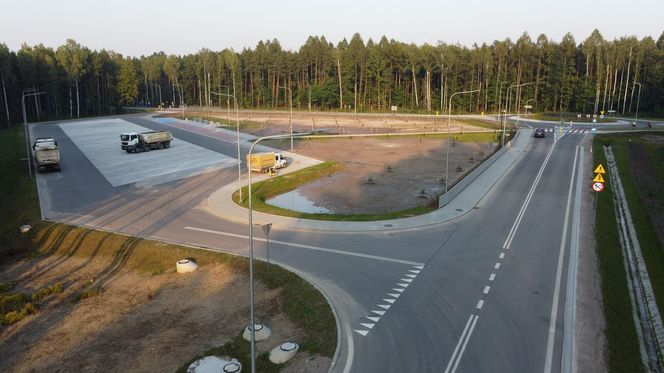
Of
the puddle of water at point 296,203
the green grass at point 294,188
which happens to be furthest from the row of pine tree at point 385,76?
the puddle of water at point 296,203

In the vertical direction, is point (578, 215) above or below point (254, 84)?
below

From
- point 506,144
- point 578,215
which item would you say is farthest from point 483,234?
point 506,144

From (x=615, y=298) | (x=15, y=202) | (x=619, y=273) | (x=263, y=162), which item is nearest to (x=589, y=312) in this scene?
(x=615, y=298)

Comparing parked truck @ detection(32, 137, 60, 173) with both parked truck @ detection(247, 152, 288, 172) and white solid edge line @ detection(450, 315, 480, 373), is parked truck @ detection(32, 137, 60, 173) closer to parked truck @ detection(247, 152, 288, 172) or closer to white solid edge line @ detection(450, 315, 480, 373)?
parked truck @ detection(247, 152, 288, 172)

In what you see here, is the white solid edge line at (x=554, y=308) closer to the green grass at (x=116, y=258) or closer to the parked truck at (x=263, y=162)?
the green grass at (x=116, y=258)

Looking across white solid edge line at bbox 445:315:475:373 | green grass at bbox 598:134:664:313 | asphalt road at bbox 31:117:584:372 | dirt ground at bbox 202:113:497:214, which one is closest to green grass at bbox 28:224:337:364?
asphalt road at bbox 31:117:584:372

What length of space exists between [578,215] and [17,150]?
65.6 metres

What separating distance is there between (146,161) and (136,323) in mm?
39880

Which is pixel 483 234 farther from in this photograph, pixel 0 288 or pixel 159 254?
pixel 0 288

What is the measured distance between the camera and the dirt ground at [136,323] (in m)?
16.3

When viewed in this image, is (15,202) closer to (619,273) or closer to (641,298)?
(619,273)

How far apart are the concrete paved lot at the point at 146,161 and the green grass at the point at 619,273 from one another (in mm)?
36537

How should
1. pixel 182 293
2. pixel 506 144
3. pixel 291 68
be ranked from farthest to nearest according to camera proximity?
pixel 291 68 → pixel 506 144 → pixel 182 293

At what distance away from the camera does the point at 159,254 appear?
26344 mm
